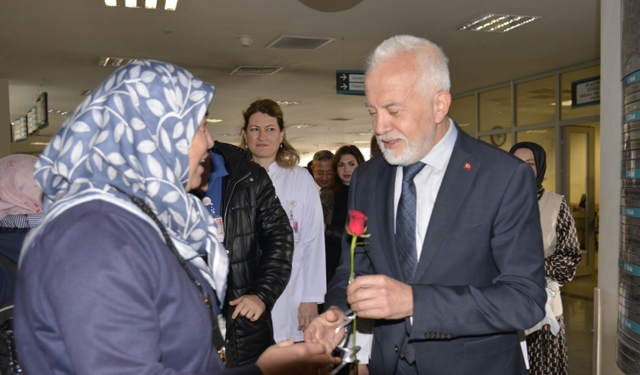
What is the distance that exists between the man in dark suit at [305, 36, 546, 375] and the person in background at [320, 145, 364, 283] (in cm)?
266

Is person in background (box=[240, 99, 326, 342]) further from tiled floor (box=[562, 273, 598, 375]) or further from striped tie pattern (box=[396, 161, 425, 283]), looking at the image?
tiled floor (box=[562, 273, 598, 375])

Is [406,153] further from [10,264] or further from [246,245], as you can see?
[10,264]

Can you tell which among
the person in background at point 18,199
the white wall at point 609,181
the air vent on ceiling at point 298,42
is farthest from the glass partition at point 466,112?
the person in background at point 18,199

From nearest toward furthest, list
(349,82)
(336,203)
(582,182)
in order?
(336,203)
(349,82)
(582,182)

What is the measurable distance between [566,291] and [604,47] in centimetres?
740

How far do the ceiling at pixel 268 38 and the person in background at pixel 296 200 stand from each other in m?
3.18

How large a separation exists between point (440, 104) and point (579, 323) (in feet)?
20.0

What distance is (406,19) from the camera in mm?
7129

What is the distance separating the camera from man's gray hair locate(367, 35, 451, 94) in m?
1.75

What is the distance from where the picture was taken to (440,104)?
178 cm

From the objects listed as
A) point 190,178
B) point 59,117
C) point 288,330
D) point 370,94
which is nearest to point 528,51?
point 288,330

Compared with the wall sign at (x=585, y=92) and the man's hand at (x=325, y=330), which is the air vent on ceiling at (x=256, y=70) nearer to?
the wall sign at (x=585, y=92)

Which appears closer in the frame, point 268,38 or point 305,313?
point 305,313

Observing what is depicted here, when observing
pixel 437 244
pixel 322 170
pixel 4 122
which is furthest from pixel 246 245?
pixel 4 122
